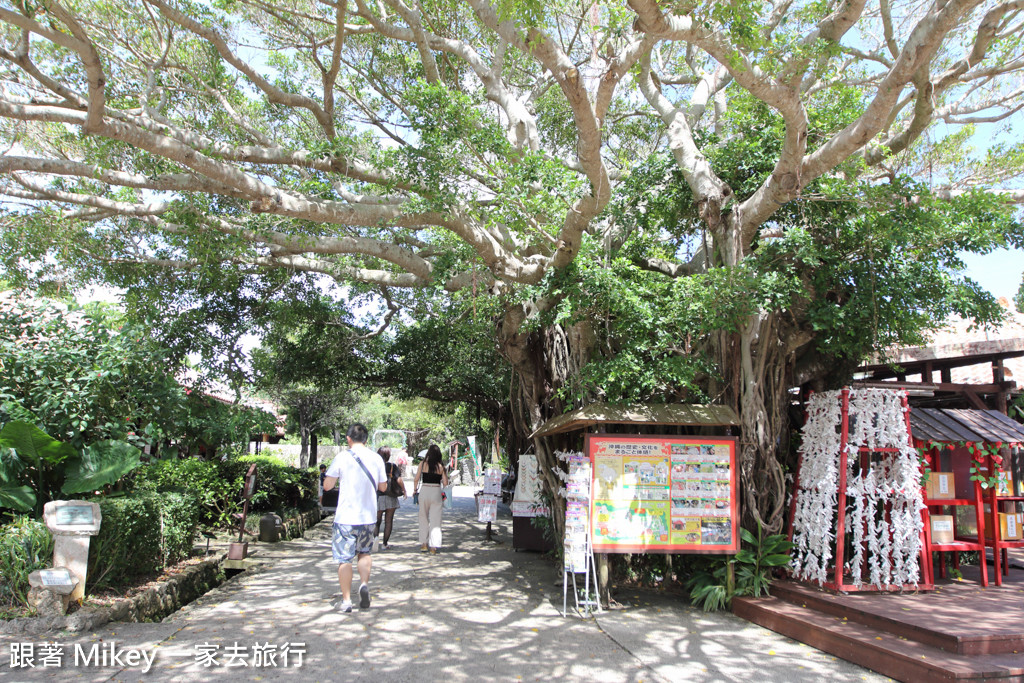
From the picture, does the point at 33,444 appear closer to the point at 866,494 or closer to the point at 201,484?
the point at 201,484

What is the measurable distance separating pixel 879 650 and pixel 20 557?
19.4ft

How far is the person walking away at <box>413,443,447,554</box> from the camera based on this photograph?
8.62 meters

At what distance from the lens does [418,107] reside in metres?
6.51

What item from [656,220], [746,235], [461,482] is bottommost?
[461,482]

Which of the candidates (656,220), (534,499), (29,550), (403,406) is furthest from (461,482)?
(29,550)

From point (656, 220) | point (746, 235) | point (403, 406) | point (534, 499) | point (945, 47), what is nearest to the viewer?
point (746, 235)

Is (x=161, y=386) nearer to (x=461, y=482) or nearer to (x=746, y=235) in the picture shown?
(x=746, y=235)

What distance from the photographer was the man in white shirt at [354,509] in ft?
17.0

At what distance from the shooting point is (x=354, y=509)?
5.18 m

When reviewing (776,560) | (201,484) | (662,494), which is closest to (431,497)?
(201,484)

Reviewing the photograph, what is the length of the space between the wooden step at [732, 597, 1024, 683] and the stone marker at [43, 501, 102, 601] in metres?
5.27

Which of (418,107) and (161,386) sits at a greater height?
(418,107)

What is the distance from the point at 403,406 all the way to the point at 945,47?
2772cm

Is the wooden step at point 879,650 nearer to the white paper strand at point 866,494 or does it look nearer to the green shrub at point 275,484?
the white paper strand at point 866,494
